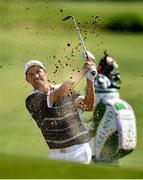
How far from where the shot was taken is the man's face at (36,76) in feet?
10.3

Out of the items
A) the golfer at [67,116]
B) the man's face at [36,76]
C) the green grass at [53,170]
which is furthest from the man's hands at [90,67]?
the green grass at [53,170]

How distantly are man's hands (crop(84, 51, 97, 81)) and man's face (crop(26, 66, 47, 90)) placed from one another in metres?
0.15

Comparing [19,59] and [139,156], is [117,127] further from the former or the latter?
[19,59]

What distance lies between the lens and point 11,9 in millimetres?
3172

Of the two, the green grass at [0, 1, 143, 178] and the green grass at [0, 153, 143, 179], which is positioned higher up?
the green grass at [0, 1, 143, 178]

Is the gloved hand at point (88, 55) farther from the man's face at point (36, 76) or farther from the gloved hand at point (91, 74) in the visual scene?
the man's face at point (36, 76)

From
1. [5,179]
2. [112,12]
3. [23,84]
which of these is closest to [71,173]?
[5,179]

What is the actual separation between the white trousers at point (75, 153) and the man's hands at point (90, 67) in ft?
0.75

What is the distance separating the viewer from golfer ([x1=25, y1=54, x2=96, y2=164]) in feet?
10.2

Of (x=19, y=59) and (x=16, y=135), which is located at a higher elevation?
(x=19, y=59)

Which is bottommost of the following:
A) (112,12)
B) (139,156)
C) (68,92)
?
(139,156)

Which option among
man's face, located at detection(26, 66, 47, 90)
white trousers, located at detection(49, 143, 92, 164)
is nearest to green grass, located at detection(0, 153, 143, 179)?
Answer: white trousers, located at detection(49, 143, 92, 164)

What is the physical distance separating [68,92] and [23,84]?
0.54ft

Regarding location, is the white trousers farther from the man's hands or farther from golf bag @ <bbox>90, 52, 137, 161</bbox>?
the man's hands
